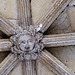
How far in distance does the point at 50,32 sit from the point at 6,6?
825 millimetres

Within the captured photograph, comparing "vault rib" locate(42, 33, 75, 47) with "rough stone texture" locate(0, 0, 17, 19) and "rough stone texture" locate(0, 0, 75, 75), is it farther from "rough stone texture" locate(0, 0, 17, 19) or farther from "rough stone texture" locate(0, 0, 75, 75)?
"rough stone texture" locate(0, 0, 17, 19)

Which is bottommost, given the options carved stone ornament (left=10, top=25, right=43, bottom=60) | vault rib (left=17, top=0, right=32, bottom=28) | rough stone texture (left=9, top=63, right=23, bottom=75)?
rough stone texture (left=9, top=63, right=23, bottom=75)

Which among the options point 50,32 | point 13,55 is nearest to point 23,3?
point 50,32

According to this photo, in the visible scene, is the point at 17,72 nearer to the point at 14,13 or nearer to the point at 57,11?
the point at 14,13

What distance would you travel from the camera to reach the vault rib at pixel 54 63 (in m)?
2.51

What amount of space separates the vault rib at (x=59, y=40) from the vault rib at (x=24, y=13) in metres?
0.38

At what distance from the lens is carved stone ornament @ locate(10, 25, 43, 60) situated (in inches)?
96.3

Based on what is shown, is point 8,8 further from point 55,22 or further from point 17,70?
point 17,70

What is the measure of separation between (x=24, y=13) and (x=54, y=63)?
2.91 ft

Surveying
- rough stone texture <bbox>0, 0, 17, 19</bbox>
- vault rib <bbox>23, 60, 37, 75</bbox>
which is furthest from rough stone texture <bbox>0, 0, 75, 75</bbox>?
vault rib <bbox>23, 60, 37, 75</bbox>

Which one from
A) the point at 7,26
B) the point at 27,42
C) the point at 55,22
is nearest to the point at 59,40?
the point at 55,22

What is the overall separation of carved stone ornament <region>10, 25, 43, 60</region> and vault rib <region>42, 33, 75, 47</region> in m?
0.10

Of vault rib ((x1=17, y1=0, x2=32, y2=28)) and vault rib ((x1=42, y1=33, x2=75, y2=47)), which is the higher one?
vault rib ((x1=17, y1=0, x2=32, y2=28))

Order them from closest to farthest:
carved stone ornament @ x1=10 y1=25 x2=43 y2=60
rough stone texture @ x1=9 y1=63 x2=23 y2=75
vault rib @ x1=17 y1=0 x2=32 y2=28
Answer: carved stone ornament @ x1=10 y1=25 x2=43 y2=60
vault rib @ x1=17 y1=0 x2=32 y2=28
rough stone texture @ x1=9 y1=63 x2=23 y2=75
